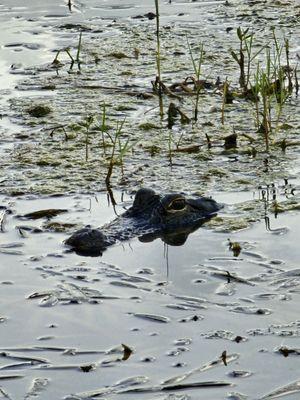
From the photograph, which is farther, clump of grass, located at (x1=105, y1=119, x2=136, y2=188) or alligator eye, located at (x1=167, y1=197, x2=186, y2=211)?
clump of grass, located at (x1=105, y1=119, x2=136, y2=188)

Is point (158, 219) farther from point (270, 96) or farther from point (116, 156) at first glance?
point (270, 96)

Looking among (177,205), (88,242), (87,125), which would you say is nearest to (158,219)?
(177,205)

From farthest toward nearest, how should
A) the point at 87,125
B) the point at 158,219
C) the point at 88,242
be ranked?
the point at 87,125 < the point at 158,219 < the point at 88,242

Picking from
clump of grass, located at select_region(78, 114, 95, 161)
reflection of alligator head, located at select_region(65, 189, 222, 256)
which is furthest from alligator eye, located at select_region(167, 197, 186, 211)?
clump of grass, located at select_region(78, 114, 95, 161)

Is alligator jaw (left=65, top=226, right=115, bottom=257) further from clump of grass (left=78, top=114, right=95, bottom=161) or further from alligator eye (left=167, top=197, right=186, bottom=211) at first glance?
clump of grass (left=78, top=114, right=95, bottom=161)

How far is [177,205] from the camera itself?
6.52 metres

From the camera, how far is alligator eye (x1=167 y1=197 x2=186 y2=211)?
6477 mm

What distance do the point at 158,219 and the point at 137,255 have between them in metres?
0.42

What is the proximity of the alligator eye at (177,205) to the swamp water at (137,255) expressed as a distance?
0.17 meters

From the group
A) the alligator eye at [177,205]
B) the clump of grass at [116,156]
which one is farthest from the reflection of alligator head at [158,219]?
the clump of grass at [116,156]

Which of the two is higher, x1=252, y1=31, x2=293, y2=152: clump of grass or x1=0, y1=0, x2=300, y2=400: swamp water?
x1=252, y1=31, x2=293, y2=152: clump of grass

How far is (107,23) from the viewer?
1120 cm

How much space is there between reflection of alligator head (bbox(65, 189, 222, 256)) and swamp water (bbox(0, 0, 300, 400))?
0.08m

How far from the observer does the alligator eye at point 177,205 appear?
6.48 meters
